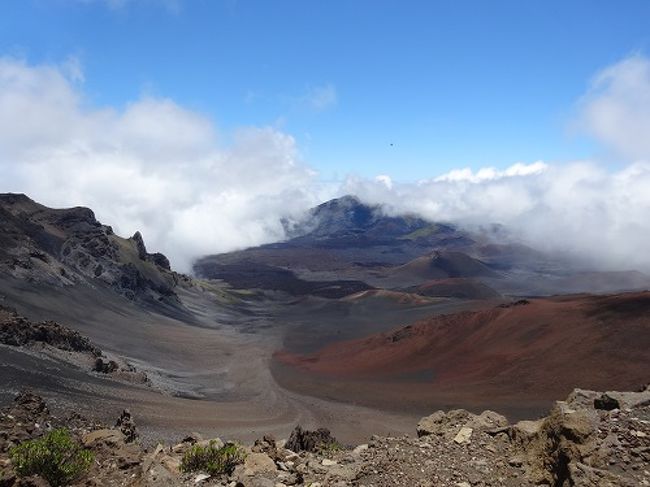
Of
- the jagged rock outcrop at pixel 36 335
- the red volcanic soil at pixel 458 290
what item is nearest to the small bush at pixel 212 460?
the jagged rock outcrop at pixel 36 335

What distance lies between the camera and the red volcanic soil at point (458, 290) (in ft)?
336

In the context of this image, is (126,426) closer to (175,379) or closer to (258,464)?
(258,464)

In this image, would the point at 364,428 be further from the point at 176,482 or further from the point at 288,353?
the point at 288,353

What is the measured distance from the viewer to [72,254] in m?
69.3

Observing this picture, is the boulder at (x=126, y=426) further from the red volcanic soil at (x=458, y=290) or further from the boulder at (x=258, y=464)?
the red volcanic soil at (x=458, y=290)

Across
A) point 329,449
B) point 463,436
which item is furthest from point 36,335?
point 463,436

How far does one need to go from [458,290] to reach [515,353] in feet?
224

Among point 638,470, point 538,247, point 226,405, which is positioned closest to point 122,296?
point 226,405

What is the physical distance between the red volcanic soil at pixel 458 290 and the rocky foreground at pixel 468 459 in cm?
9470

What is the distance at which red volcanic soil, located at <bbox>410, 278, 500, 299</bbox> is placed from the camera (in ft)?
336

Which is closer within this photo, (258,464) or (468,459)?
(468,459)

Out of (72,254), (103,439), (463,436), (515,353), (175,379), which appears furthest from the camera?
(72,254)

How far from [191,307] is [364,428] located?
56.7 m

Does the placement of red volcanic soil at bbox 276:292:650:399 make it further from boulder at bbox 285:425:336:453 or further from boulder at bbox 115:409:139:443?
boulder at bbox 115:409:139:443
